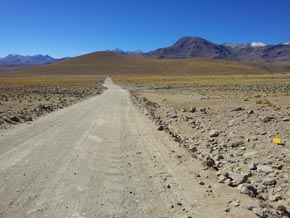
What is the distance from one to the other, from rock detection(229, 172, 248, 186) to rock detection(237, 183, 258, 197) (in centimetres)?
29

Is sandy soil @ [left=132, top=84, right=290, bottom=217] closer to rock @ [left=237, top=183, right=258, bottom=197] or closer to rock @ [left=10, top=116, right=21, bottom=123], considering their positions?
rock @ [left=237, top=183, right=258, bottom=197]

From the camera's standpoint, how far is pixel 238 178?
7285 millimetres

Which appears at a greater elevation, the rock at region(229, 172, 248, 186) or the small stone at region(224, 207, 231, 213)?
the small stone at region(224, 207, 231, 213)

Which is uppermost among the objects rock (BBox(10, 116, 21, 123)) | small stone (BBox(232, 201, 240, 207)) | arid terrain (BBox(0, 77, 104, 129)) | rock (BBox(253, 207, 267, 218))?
rock (BBox(253, 207, 267, 218))

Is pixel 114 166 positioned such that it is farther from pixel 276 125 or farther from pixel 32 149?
pixel 276 125

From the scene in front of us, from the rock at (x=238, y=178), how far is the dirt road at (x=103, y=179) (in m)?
0.45

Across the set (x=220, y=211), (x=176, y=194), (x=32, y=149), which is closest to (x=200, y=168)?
(x=176, y=194)

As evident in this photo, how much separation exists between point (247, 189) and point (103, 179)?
2.99 m

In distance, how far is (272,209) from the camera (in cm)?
581

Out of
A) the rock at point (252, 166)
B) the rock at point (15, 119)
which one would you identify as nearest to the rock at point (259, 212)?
the rock at point (252, 166)

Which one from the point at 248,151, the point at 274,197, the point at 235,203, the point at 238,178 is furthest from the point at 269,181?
the point at 248,151

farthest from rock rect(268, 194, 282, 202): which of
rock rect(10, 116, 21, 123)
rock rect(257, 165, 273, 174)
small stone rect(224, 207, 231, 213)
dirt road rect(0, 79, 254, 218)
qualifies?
rock rect(10, 116, 21, 123)

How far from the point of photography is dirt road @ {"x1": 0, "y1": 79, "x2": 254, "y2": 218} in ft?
18.7

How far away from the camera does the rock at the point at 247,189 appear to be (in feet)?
21.0
